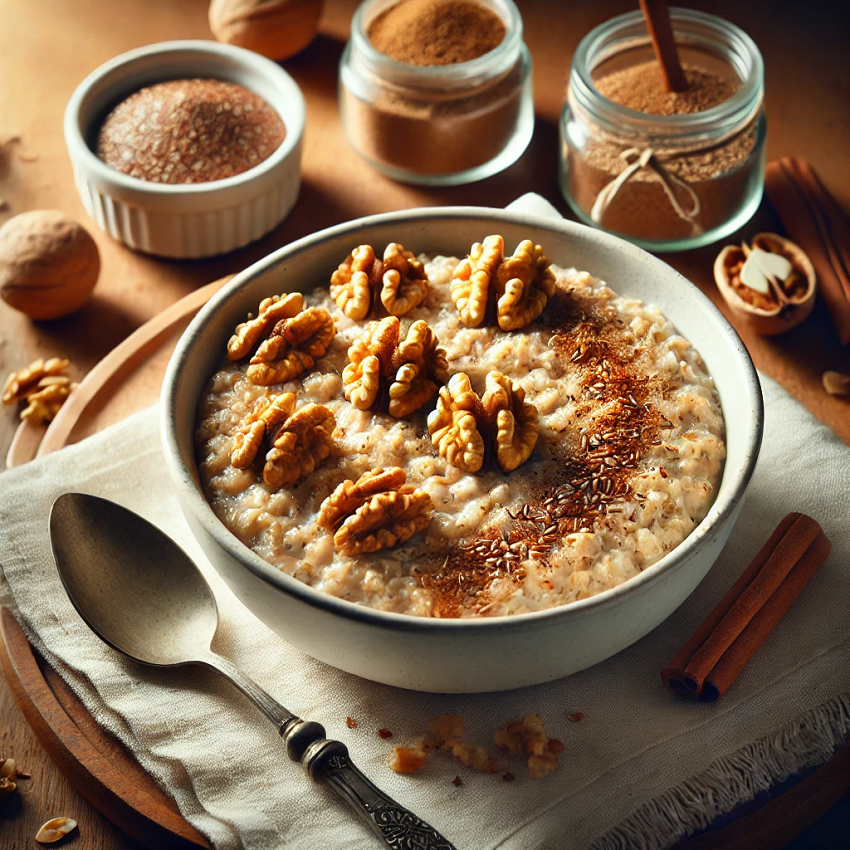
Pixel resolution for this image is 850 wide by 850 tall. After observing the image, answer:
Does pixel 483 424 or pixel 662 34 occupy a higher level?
pixel 662 34

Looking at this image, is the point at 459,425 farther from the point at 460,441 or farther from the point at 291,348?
the point at 291,348

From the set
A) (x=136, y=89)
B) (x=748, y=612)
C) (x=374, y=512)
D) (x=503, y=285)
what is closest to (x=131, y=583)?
(x=374, y=512)

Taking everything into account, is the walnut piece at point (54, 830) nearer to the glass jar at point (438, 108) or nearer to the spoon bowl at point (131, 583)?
the spoon bowl at point (131, 583)

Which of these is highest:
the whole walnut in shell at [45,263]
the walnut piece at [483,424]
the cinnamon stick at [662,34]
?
the cinnamon stick at [662,34]

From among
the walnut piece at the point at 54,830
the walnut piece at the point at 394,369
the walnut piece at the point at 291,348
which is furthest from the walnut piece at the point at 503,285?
the walnut piece at the point at 54,830

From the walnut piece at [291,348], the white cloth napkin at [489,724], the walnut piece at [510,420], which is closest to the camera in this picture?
the white cloth napkin at [489,724]

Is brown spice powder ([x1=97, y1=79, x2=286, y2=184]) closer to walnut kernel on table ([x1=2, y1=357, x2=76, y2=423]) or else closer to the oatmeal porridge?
walnut kernel on table ([x1=2, y1=357, x2=76, y2=423])

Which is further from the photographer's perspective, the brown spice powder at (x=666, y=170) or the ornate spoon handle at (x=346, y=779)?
the brown spice powder at (x=666, y=170)
